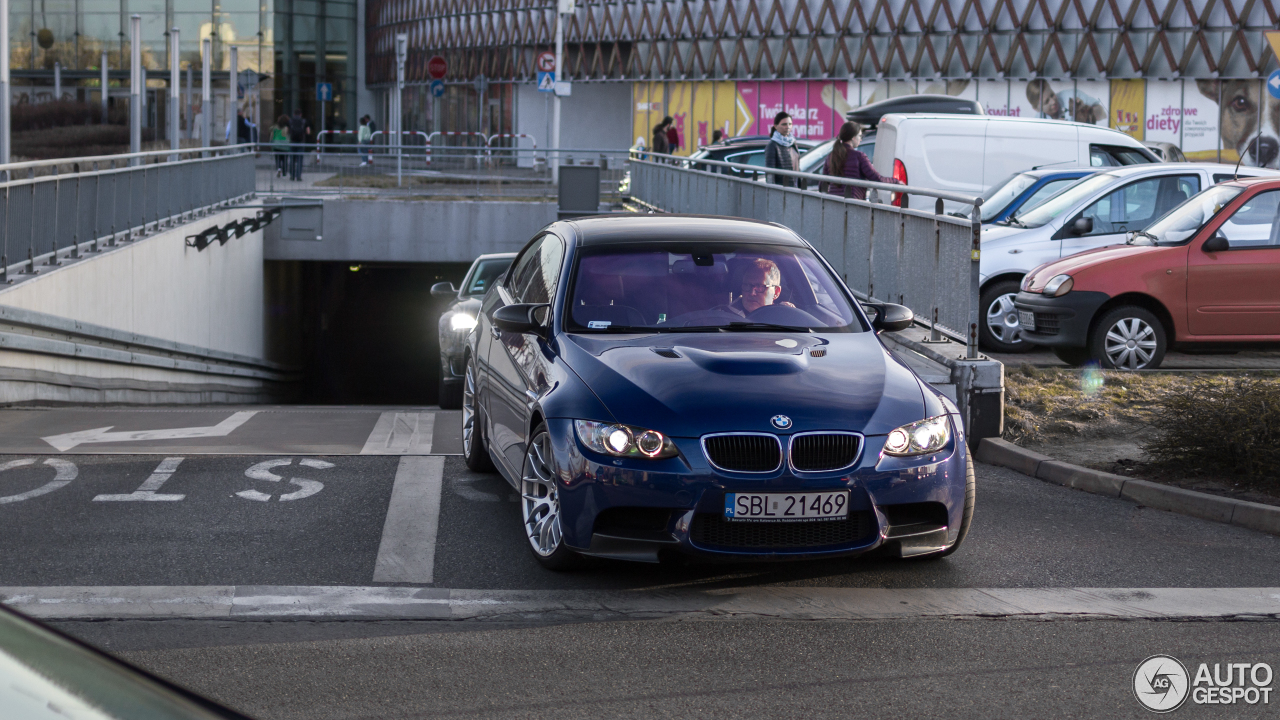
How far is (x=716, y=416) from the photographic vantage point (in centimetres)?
530

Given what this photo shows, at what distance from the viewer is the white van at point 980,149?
55.9 feet

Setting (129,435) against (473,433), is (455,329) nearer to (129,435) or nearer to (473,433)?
(129,435)

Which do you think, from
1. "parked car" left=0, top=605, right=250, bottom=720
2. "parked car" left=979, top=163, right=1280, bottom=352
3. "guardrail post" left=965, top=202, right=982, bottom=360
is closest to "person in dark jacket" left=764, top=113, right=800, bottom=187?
"parked car" left=979, top=163, right=1280, bottom=352

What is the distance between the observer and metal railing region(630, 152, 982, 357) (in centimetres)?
884

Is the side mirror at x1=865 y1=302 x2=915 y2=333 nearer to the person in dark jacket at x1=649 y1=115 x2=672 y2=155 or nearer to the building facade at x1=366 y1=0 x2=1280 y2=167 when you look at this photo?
the person in dark jacket at x1=649 y1=115 x2=672 y2=155

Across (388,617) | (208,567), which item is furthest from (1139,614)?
(208,567)

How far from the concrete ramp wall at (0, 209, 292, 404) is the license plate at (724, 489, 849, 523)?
8.11 metres

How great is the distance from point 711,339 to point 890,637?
1734 mm

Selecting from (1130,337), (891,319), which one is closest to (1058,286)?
(1130,337)

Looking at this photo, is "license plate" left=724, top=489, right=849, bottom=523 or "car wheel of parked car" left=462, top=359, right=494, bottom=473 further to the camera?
"car wheel of parked car" left=462, top=359, right=494, bottom=473

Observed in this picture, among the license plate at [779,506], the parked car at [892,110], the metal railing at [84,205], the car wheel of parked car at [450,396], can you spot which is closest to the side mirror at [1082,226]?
the car wheel of parked car at [450,396]

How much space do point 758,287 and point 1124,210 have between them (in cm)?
774

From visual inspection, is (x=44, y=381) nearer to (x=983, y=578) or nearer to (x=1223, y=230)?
(x=983, y=578)

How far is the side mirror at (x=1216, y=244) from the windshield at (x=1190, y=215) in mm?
167
